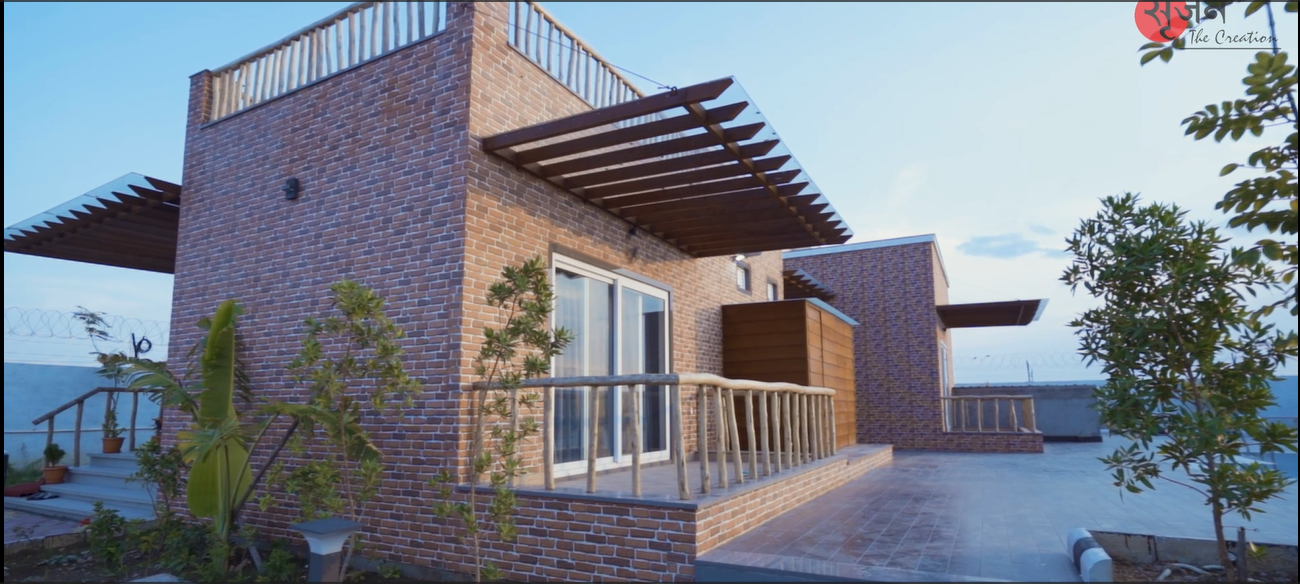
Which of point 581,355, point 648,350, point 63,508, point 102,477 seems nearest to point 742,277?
point 648,350

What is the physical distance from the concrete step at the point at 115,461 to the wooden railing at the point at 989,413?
1571 centimetres

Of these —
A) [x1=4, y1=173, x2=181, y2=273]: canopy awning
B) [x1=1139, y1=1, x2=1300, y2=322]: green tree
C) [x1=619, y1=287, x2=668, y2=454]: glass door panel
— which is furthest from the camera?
[x1=619, y1=287, x2=668, y2=454]: glass door panel

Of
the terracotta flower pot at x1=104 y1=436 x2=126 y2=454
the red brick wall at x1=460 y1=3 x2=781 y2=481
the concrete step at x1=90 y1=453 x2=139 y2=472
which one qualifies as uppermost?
the red brick wall at x1=460 y1=3 x2=781 y2=481

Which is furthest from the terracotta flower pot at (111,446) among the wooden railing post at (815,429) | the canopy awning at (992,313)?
the canopy awning at (992,313)

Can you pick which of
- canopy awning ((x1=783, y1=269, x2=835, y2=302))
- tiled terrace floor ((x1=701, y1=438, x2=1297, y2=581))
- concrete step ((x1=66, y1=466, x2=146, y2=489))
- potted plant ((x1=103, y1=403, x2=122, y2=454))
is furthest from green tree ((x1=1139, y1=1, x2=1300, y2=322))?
canopy awning ((x1=783, y1=269, x2=835, y2=302))

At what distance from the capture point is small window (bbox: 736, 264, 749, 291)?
42.2ft

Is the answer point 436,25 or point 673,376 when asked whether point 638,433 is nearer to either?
point 673,376

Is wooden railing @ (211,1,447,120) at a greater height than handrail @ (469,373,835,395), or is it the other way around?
wooden railing @ (211,1,447,120)

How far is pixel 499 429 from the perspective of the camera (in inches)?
233

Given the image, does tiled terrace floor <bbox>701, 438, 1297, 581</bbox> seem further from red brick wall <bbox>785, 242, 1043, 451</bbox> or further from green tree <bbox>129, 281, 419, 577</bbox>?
red brick wall <bbox>785, 242, 1043, 451</bbox>

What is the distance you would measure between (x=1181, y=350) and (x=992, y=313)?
15.9 m

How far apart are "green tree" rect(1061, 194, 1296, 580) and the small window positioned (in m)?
7.88

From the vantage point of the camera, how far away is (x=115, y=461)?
384 inches

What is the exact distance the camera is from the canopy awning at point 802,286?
651 inches
